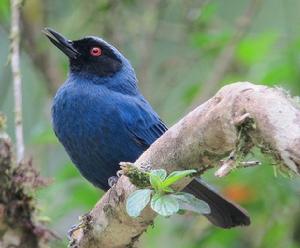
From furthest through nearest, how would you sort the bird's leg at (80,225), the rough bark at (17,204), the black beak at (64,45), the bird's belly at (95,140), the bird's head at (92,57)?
the bird's head at (92,57)
the black beak at (64,45)
the bird's belly at (95,140)
the rough bark at (17,204)
the bird's leg at (80,225)

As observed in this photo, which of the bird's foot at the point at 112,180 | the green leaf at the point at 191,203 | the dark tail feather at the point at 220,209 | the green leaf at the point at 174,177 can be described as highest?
the green leaf at the point at 174,177

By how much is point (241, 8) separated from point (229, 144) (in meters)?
5.29

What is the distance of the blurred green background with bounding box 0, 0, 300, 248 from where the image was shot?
16.5 ft

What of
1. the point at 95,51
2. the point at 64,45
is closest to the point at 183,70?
the point at 95,51

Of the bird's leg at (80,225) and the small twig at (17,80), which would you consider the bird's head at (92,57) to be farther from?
the bird's leg at (80,225)

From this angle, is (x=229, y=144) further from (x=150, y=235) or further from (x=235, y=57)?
(x=235, y=57)

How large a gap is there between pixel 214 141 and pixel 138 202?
1.19 ft

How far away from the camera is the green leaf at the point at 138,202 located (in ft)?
7.81

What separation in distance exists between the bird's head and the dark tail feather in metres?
0.93

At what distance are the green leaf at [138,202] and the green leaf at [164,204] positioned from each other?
24 millimetres

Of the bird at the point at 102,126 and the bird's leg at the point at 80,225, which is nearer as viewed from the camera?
the bird's leg at the point at 80,225

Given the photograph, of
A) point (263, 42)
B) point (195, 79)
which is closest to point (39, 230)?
point (263, 42)

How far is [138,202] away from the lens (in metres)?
2.41

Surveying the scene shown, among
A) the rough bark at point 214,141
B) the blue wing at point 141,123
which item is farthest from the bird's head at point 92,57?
the rough bark at point 214,141
